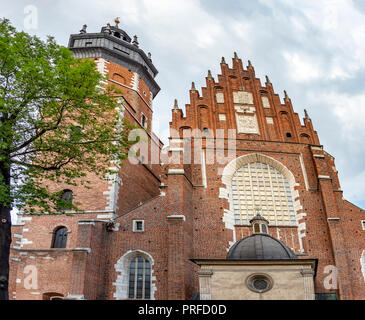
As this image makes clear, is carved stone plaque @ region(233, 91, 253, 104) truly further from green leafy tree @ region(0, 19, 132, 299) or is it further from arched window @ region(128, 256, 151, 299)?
green leafy tree @ region(0, 19, 132, 299)

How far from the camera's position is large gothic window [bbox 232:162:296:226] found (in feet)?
60.1

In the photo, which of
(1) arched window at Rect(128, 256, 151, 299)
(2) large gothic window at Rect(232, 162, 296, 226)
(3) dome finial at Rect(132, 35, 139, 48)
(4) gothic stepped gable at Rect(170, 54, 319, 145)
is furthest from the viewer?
(3) dome finial at Rect(132, 35, 139, 48)

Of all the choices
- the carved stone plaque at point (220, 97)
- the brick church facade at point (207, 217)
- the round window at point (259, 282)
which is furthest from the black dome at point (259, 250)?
the carved stone plaque at point (220, 97)

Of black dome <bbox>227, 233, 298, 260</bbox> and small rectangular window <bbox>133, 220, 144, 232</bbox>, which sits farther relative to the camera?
small rectangular window <bbox>133, 220, 144, 232</bbox>

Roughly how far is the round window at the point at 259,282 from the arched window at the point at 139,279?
5105mm

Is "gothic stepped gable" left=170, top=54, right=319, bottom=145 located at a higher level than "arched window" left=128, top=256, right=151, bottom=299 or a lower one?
higher

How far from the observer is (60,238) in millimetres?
17562

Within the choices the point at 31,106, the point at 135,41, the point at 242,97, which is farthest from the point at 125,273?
the point at 135,41

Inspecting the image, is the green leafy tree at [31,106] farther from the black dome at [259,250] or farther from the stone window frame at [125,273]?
the black dome at [259,250]

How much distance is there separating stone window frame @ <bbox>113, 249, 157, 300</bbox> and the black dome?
3.87m

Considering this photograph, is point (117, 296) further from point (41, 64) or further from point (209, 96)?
point (209, 96)

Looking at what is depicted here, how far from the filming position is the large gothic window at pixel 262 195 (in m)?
18.3

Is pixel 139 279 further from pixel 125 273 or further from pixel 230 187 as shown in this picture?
pixel 230 187

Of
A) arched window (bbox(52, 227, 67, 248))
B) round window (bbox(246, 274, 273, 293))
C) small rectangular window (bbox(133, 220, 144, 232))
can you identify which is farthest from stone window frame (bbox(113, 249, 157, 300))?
round window (bbox(246, 274, 273, 293))
